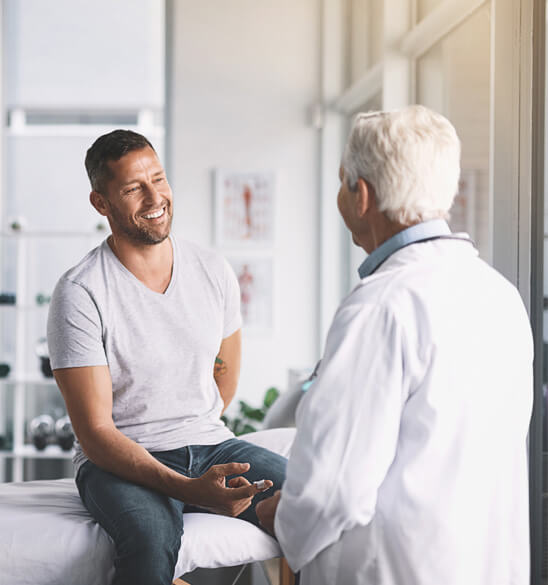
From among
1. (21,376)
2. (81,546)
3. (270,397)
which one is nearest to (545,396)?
(81,546)

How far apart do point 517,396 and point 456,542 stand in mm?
277

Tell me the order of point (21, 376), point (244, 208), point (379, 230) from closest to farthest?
point (379, 230) < point (21, 376) < point (244, 208)

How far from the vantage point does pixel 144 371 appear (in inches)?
69.0

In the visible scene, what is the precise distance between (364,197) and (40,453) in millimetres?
3596

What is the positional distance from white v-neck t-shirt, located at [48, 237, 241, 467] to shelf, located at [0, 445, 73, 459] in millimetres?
2602

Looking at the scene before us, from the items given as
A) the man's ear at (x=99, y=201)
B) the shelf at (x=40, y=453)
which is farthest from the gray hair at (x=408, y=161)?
the shelf at (x=40, y=453)

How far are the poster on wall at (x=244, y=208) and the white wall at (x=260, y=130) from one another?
2.3 inches

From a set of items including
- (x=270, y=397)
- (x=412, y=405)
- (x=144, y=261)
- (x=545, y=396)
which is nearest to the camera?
(x=412, y=405)

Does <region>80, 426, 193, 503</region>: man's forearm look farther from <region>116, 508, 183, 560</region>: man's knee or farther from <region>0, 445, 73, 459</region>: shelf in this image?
<region>0, 445, 73, 459</region>: shelf

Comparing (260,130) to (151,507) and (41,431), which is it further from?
(151,507)

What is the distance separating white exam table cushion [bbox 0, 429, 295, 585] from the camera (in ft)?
5.12

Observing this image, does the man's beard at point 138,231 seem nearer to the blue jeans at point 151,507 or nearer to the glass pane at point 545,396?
the blue jeans at point 151,507

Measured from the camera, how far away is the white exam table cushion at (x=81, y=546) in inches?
61.4

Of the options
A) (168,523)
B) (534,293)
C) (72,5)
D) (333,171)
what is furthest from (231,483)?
(72,5)
